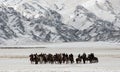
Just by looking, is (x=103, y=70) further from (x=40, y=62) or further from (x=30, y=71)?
(x=40, y=62)

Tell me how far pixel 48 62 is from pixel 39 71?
62.5ft

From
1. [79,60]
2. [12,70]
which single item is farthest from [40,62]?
[12,70]

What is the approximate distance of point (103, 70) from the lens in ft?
165

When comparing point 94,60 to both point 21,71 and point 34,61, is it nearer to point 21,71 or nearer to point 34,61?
point 34,61

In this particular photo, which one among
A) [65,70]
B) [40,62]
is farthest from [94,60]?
[65,70]

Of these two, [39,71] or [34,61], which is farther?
[34,61]

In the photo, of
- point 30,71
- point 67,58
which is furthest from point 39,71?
point 67,58

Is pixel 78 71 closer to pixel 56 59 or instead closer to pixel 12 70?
pixel 12 70

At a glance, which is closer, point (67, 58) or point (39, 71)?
point (39, 71)

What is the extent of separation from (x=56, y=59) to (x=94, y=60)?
5172 mm

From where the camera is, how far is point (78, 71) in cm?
5000

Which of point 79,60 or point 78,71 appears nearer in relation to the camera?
point 78,71

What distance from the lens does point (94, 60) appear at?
2677 inches

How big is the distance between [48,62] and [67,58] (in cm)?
370
